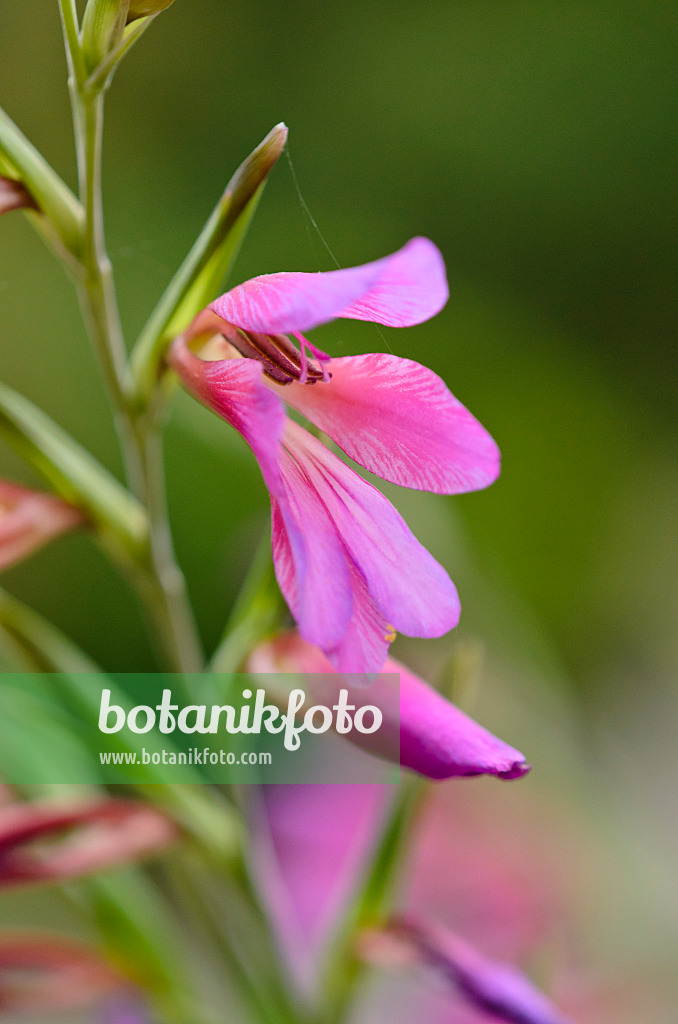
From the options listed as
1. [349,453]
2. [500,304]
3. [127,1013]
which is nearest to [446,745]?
[349,453]

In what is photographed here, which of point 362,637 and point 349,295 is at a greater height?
point 349,295

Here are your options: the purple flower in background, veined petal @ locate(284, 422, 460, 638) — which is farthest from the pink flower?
the purple flower in background

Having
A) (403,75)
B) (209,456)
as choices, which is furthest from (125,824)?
(403,75)

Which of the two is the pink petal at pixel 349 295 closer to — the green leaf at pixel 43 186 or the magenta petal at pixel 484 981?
the green leaf at pixel 43 186

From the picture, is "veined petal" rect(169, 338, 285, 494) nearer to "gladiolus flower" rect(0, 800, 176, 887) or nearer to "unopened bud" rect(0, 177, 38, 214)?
"unopened bud" rect(0, 177, 38, 214)

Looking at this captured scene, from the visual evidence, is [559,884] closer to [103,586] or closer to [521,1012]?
[521,1012]

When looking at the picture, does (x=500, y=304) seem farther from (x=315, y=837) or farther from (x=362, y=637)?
(x=362, y=637)
